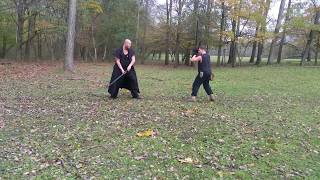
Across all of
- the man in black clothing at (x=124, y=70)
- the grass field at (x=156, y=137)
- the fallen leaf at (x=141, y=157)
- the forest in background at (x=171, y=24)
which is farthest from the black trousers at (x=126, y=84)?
the forest in background at (x=171, y=24)

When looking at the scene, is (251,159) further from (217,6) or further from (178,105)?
(217,6)

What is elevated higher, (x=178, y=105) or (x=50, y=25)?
(x=50, y=25)

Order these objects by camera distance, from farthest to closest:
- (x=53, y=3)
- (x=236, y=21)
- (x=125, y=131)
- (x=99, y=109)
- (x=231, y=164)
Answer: (x=236, y=21)
(x=53, y=3)
(x=99, y=109)
(x=125, y=131)
(x=231, y=164)

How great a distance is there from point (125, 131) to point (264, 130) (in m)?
3.12

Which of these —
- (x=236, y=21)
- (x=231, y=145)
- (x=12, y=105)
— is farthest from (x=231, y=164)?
(x=236, y=21)

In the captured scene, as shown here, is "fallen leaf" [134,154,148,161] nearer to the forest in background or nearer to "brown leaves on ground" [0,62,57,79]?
"brown leaves on ground" [0,62,57,79]

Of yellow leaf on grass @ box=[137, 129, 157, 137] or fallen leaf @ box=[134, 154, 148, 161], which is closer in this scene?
fallen leaf @ box=[134, 154, 148, 161]

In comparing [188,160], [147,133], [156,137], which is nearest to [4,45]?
[147,133]

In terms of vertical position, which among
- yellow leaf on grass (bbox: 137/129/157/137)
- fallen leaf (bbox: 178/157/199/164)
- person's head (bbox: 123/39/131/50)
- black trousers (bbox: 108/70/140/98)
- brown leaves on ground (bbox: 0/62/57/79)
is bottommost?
brown leaves on ground (bbox: 0/62/57/79)

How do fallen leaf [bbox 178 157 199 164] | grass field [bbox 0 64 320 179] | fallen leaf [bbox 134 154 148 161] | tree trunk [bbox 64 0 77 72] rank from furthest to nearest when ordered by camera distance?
tree trunk [bbox 64 0 77 72] < fallen leaf [bbox 134 154 148 161] < fallen leaf [bbox 178 157 199 164] < grass field [bbox 0 64 320 179]

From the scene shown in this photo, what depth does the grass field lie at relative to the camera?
5.58 m

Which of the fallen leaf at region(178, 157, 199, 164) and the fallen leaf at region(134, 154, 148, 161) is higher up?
the fallen leaf at region(178, 157, 199, 164)

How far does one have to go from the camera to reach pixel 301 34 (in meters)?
34.4

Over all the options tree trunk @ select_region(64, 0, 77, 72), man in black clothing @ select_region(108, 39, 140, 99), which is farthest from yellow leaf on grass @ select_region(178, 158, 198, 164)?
tree trunk @ select_region(64, 0, 77, 72)
